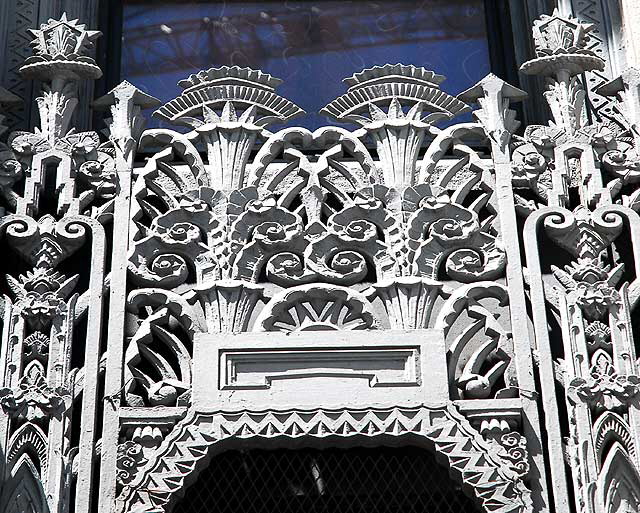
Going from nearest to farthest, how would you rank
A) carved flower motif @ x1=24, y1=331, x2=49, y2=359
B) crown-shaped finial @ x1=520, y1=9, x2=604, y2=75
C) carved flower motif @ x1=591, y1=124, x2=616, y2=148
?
carved flower motif @ x1=24, y1=331, x2=49, y2=359, carved flower motif @ x1=591, y1=124, x2=616, y2=148, crown-shaped finial @ x1=520, y1=9, x2=604, y2=75

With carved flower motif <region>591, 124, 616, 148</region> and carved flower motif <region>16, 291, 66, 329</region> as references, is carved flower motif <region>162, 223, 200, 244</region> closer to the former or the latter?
carved flower motif <region>16, 291, 66, 329</region>

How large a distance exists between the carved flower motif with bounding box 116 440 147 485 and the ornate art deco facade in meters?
0.02

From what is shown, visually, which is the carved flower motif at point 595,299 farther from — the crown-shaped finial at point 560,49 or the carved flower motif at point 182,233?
the carved flower motif at point 182,233

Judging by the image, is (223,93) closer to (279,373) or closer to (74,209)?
(74,209)

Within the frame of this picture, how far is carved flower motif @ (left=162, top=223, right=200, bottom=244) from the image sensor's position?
31.7 feet

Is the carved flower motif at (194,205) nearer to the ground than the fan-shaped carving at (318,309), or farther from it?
farther from it

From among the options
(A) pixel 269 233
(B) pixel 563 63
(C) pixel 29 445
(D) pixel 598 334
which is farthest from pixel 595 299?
(C) pixel 29 445

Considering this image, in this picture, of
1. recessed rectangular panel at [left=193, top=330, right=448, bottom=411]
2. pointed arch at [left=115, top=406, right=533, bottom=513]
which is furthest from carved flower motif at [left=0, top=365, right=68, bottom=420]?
recessed rectangular panel at [left=193, top=330, right=448, bottom=411]

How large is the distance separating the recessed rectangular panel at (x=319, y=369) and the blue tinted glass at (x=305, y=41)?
234 centimetres

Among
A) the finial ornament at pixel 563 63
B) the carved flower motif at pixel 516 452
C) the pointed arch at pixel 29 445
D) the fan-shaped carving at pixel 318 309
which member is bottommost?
the carved flower motif at pixel 516 452

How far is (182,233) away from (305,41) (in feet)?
7.82

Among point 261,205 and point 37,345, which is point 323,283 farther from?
point 37,345

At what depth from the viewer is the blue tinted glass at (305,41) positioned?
37.0 feet

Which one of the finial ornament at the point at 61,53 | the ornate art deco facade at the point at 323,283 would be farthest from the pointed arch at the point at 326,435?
the finial ornament at the point at 61,53
